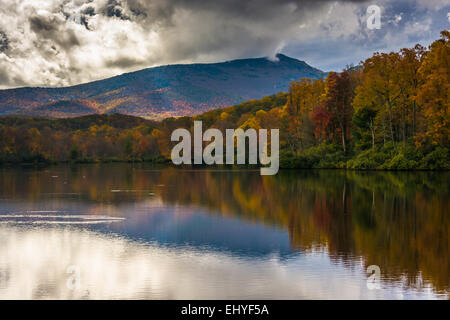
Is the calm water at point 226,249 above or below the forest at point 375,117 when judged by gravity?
below

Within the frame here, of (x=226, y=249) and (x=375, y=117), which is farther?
(x=375, y=117)

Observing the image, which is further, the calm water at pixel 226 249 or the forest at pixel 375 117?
the forest at pixel 375 117

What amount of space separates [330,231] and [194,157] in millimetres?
78894

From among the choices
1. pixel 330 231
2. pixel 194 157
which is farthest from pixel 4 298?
pixel 194 157

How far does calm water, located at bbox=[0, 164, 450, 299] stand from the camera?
8781 millimetres

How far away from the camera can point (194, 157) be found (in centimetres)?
9294

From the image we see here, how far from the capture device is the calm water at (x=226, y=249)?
28.8 feet

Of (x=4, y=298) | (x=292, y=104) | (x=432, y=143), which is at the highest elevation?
(x=292, y=104)

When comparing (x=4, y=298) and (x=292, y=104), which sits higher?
(x=292, y=104)

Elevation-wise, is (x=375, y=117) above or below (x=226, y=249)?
above

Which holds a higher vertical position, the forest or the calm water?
the forest

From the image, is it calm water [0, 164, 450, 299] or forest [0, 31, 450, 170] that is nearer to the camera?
calm water [0, 164, 450, 299]

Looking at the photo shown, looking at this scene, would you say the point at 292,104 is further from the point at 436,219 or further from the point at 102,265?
the point at 102,265

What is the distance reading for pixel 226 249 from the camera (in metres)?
12.4
